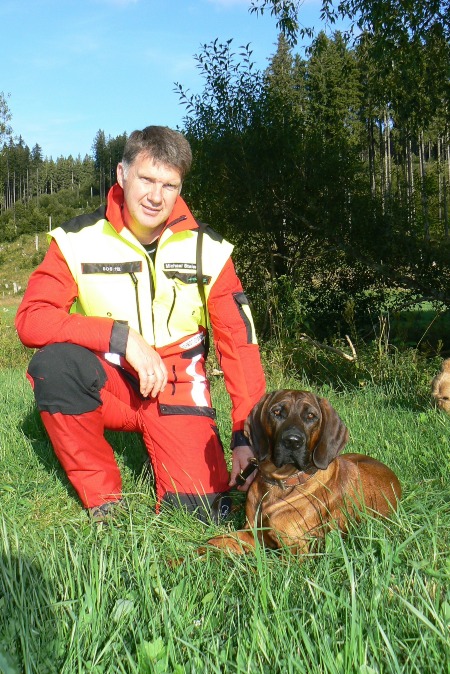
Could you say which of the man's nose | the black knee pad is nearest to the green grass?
the black knee pad

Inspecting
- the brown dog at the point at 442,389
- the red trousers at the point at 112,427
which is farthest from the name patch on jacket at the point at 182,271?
the brown dog at the point at 442,389

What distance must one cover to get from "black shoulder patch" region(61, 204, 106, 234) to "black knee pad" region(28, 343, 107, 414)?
642mm

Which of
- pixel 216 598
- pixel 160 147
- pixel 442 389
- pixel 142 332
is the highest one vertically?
pixel 160 147

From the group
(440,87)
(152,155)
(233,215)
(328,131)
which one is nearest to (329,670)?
(152,155)

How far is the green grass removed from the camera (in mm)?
1852

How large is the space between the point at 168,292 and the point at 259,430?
3.61 ft

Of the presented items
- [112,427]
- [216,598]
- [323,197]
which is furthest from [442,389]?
[323,197]

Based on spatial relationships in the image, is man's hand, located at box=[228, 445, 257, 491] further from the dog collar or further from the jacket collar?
the jacket collar

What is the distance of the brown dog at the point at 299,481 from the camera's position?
2.88 m

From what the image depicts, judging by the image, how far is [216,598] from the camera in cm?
229

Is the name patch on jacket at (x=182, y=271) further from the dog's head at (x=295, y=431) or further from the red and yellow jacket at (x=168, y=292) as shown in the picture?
the dog's head at (x=295, y=431)

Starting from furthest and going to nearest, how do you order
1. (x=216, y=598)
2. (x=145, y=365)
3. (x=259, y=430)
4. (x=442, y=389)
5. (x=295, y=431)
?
(x=442, y=389)
(x=145, y=365)
(x=259, y=430)
(x=295, y=431)
(x=216, y=598)

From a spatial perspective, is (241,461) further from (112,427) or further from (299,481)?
(112,427)

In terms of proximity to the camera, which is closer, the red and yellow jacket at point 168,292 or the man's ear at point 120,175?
the red and yellow jacket at point 168,292
